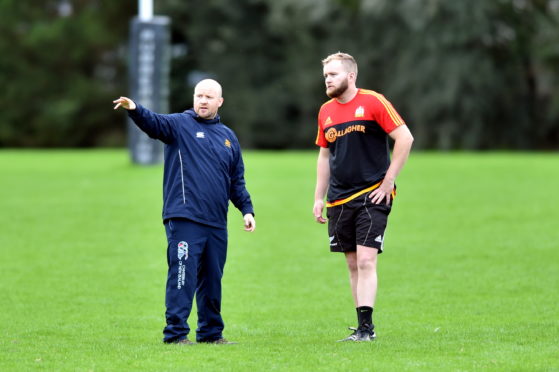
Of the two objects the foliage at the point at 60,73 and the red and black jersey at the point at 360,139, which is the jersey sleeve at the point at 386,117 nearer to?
the red and black jersey at the point at 360,139

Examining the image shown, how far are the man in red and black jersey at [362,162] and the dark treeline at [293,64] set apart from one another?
129 ft

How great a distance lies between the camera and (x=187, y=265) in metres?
7.39

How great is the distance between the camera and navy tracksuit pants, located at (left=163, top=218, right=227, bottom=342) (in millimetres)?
7406

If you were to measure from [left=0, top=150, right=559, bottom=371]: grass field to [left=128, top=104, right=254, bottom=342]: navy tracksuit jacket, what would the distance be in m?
0.44

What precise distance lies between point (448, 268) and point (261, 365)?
701 cm

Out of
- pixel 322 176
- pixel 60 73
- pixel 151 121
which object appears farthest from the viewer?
pixel 60 73

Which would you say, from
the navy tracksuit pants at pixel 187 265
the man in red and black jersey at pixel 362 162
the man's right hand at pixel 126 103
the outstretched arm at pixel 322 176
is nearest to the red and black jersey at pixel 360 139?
the man in red and black jersey at pixel 362 162

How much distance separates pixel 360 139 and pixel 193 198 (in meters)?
1.35

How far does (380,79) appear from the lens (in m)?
52.2

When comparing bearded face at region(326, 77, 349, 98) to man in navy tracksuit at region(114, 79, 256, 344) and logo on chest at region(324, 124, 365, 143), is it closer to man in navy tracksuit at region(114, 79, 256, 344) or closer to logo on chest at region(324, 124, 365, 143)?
logo on chest at region(324, 124, 365, 143)

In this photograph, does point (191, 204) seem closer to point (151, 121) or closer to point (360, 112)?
point (151, 121)

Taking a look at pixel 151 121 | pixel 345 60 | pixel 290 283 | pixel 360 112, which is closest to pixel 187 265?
pixel 151 121

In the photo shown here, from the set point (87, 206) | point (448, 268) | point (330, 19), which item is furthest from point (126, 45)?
point (448, 268)

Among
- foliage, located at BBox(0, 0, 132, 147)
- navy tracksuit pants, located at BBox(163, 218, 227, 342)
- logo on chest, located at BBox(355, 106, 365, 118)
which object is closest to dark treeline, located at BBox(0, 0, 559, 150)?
foliage, located at BBox(0, 0, 132, 147)
